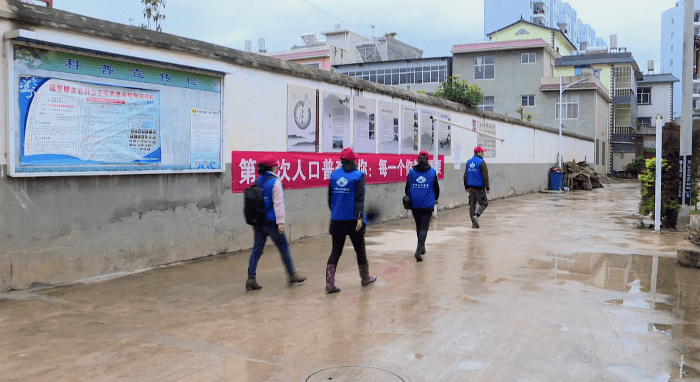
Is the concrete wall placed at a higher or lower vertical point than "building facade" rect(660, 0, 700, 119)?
lower

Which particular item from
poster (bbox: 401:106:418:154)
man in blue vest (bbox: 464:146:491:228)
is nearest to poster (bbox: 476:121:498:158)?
poster (bbox: 401:106:418:154)

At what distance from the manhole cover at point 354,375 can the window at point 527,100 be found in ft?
147

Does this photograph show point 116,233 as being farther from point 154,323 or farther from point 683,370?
point 683,370

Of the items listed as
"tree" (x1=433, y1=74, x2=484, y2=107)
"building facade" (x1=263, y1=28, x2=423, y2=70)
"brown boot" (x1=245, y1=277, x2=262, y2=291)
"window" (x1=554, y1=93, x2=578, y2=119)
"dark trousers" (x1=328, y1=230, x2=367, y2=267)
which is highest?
"building facade" (x1=263, y1=28, x2=423, y2=70)

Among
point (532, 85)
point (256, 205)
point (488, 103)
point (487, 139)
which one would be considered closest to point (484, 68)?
point (488, 103)

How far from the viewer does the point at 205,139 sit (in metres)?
9.23

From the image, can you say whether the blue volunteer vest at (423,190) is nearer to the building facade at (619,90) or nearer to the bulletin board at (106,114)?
the bulletin board at (106,114)

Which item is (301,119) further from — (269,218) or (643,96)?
(643,96)

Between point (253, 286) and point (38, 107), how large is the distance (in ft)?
10.6

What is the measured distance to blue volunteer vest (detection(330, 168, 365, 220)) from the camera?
715 centimetres

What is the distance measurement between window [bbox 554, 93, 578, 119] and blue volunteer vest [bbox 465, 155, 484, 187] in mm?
35480

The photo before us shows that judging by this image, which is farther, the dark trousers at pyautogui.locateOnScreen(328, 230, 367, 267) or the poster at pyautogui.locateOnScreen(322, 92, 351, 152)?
the poster at pyautogui.locateOnScreen(322, 92, 351, 152)

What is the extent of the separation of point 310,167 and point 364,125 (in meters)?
2.43

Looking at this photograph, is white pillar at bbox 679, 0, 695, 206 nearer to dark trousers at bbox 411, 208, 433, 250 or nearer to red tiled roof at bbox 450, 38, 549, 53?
dark trousers at bbox 411, 208, 433, 250
